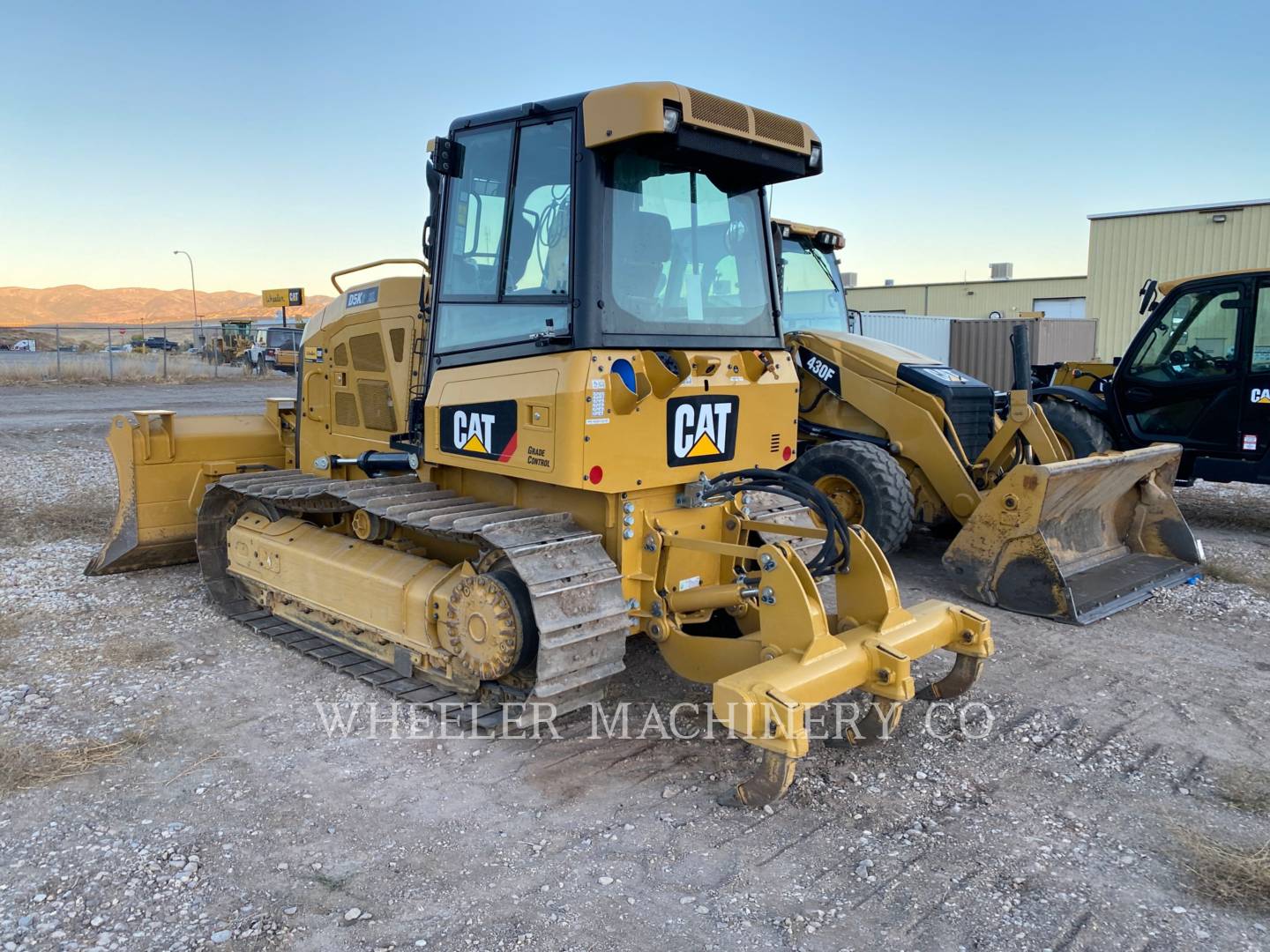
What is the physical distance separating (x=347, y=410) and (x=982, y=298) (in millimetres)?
29753

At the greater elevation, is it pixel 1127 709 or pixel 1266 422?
pixel 1266 422

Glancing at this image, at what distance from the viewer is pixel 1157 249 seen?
943 inches

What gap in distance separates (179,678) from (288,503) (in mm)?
1208

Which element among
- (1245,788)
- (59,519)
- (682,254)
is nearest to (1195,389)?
(1245,788)

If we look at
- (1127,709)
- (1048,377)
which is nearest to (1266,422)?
(1048,377)

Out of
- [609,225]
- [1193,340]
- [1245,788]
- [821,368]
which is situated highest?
[609,225]

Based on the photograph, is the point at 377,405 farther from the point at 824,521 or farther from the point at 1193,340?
the point at 1193,340

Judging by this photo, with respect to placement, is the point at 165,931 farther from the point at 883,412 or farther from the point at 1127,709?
the point at 883,412

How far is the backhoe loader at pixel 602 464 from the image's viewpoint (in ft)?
13.1

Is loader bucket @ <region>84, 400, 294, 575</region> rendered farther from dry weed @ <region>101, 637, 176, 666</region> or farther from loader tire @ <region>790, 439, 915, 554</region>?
loader tire @ <region>790, 439, 915, 554</region>

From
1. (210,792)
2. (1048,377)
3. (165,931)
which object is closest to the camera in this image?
(165,931)

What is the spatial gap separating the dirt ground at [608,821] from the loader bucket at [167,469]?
1.34 metres

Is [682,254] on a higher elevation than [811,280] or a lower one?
lower

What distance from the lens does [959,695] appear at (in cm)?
453
